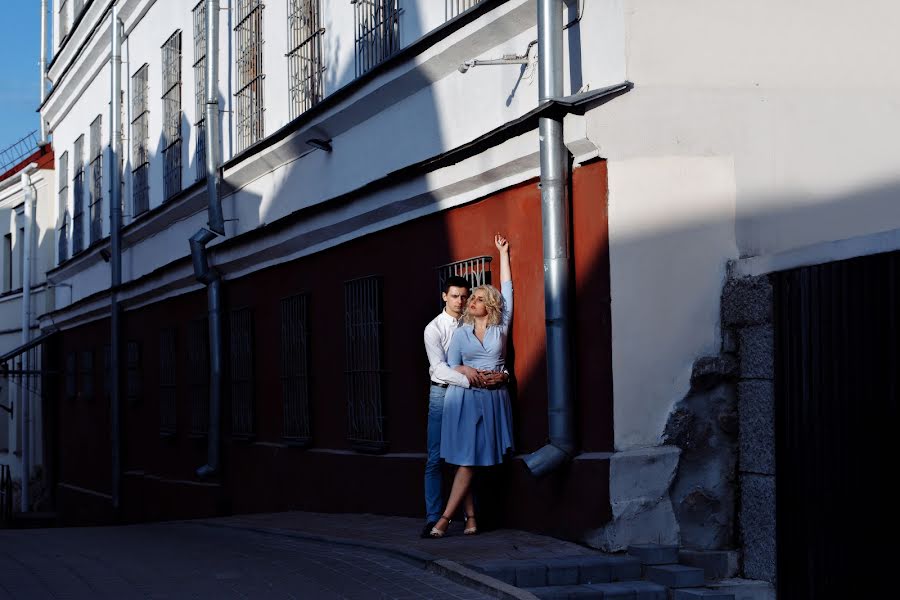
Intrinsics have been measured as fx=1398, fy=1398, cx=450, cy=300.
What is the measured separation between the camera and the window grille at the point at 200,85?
1696 centimetres

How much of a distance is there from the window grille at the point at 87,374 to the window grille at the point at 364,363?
1178 centimetres

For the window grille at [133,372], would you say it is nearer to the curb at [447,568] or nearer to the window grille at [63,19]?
the window grille at [63,19]

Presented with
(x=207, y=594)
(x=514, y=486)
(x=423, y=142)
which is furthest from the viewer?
(x=423, y=142)

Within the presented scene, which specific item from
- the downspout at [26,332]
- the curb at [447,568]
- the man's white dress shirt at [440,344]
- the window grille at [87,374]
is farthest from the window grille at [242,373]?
the downspout at [26,332]

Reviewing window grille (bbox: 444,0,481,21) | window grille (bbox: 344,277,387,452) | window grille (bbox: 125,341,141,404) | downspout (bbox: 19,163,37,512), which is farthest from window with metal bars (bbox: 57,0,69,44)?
window grille (bbox: 444,0,481,21)

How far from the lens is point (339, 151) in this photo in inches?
504

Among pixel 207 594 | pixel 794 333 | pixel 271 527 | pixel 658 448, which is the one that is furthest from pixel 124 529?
pixel 794 333

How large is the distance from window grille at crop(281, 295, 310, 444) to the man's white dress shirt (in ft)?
13.6

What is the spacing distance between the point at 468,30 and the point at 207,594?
440 cm

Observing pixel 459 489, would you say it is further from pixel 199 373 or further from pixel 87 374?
pixel 87 374

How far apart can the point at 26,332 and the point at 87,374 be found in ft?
14.5

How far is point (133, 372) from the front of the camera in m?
20.6

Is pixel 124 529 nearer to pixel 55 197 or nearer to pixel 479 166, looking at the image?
pixel 479 166

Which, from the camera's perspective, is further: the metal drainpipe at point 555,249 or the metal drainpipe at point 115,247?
the metal drainpipe at point 115,247
